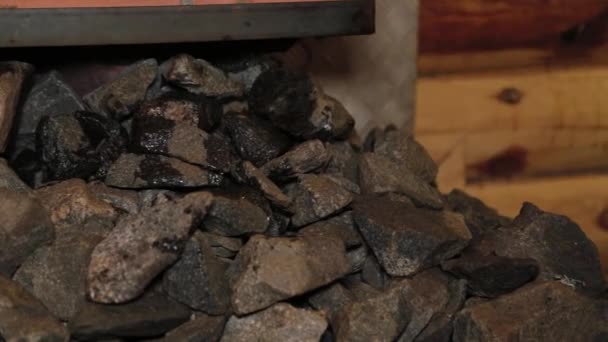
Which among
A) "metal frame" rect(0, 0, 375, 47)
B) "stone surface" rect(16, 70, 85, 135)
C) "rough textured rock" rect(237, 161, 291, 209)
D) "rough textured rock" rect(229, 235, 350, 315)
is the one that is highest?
"metal frame" rect(0, 0, 375, 47)

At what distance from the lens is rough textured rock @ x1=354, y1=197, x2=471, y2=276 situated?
3.67ft

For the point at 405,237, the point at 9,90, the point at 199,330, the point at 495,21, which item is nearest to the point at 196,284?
the point at 199,330

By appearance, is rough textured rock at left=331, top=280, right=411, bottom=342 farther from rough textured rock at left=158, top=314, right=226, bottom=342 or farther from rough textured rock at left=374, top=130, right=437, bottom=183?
rough textured rock at left=374, top=130, right=437, bottom=183

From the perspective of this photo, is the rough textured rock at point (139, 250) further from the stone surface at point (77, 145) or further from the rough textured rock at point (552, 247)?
the rough textured rock at point (552, 247)

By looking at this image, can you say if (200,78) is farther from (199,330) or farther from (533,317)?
(533,317)

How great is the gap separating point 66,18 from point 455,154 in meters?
0.79

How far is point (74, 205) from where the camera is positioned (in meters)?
1.12

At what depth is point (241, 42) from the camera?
132 centimetres

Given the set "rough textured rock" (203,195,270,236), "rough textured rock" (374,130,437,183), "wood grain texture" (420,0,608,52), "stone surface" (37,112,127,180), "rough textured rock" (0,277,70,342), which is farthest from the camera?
"wood grain texture" (420,0,608,52)

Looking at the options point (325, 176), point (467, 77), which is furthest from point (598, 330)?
point (467, 77)

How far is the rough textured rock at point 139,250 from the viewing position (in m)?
1.01

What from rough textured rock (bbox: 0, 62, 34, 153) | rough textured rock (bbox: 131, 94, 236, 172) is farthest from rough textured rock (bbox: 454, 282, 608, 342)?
rough textured rock (bbox: 0, 62, 34, 153)

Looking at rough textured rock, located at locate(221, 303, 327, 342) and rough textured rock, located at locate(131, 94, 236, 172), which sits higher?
rough textured rock, located at locate(131, 94, 236, 172)

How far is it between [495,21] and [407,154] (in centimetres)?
43
